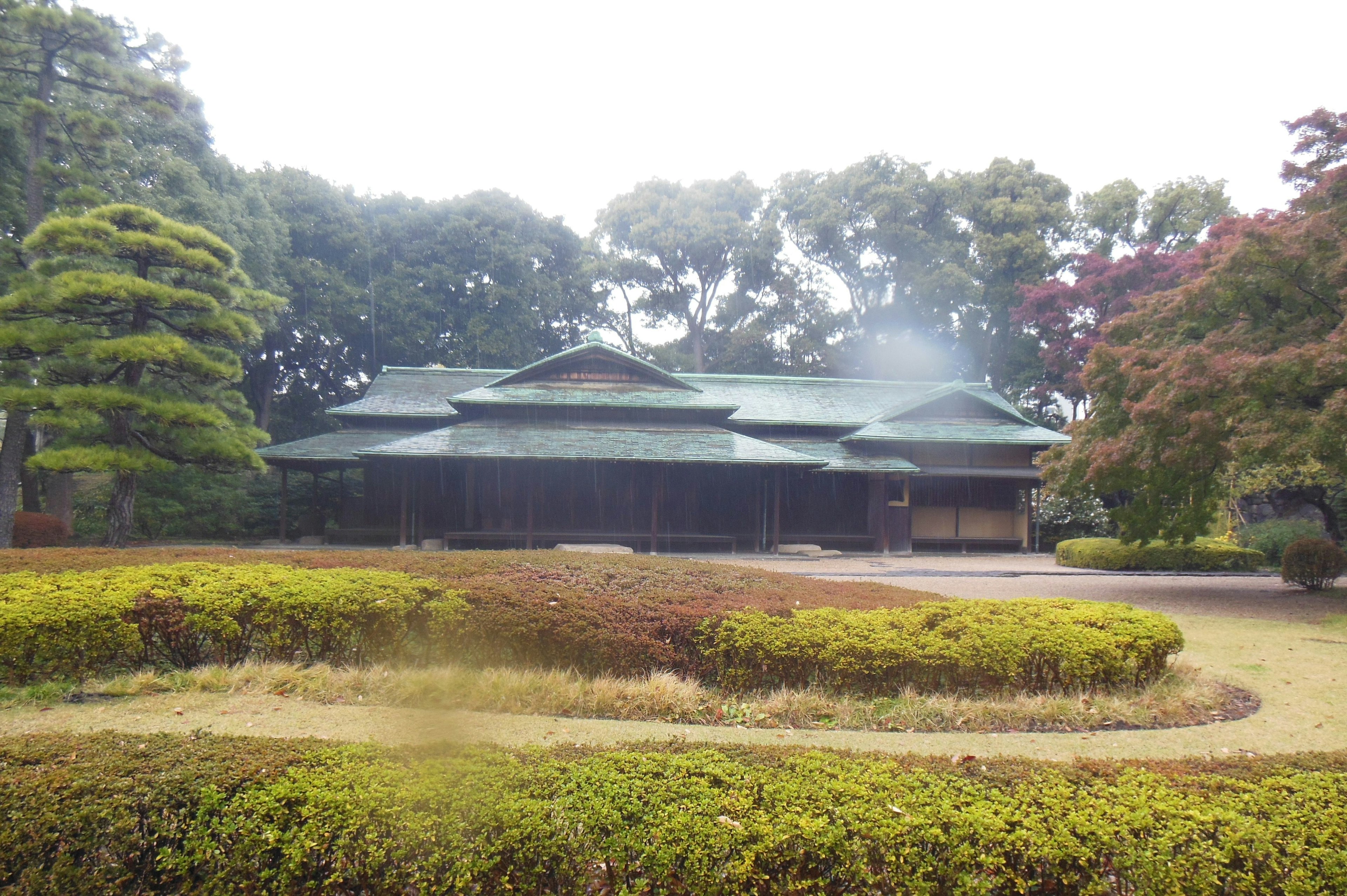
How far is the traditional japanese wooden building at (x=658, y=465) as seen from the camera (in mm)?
20484

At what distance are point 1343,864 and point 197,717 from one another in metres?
6.56

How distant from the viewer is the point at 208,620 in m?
6.37

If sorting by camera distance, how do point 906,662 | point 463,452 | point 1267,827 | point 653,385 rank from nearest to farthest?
point 1267,827 < point 906,662 < point 463,452 < point 653,385

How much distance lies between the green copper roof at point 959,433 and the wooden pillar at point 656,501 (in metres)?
7.33

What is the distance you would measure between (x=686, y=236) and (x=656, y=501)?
2656 centimetres

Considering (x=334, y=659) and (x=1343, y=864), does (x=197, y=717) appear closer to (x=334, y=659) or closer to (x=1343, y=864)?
(x=334, y=659)

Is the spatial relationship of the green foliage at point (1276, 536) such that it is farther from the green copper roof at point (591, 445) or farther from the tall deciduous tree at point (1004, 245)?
the tall deciduous tree at point (1004, 245)

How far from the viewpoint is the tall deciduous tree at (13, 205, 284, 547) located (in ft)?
46.4

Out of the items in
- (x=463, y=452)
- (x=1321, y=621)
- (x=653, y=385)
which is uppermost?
(x=653, y=385)

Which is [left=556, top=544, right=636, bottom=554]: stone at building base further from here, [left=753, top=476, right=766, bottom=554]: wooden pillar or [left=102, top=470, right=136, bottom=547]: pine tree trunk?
[left=102, top=470, right=136, bottom=547]: pine tree trunk

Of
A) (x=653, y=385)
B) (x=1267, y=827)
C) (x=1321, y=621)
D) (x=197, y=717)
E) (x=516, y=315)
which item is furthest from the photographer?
(x=516, y=315)

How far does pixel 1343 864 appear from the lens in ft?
9.05

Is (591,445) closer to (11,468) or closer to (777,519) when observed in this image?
(777,519)

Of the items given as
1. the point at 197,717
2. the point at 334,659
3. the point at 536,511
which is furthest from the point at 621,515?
the point at 197,717
